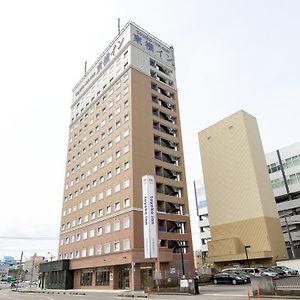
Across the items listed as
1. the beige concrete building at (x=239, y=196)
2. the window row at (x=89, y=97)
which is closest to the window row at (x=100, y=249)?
the beige concrete building at (x=239, y=196)

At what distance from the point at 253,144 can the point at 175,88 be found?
73.8ft

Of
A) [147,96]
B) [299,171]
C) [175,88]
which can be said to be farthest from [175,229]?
[299,171]

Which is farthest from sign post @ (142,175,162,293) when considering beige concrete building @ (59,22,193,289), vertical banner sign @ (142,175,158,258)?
beige concrete building @ (59,22,193,289)

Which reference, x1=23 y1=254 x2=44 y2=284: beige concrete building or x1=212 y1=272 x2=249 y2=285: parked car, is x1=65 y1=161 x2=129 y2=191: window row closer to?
x1=212 y1=272 x2=249 y2=285: parked car

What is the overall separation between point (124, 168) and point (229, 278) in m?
25.2

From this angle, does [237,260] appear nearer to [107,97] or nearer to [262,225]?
[262,225]

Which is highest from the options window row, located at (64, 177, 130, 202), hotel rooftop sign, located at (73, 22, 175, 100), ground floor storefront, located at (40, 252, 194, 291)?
hotel rooftop sign, located at (73, 22, 175, 100)

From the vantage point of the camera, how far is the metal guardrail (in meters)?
20.9

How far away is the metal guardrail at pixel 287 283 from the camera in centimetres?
2088

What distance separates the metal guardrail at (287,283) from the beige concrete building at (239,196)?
132ft

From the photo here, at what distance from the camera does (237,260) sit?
214 feet

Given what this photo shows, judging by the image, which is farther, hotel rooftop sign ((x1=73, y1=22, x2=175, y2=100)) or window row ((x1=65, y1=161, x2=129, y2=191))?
hotel rooftop sign ((x1=73, y1=22, x2=175, y2=100))

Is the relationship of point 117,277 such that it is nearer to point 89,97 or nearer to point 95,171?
point 95,171

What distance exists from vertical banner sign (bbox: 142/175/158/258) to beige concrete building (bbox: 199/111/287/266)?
81.6 feet
